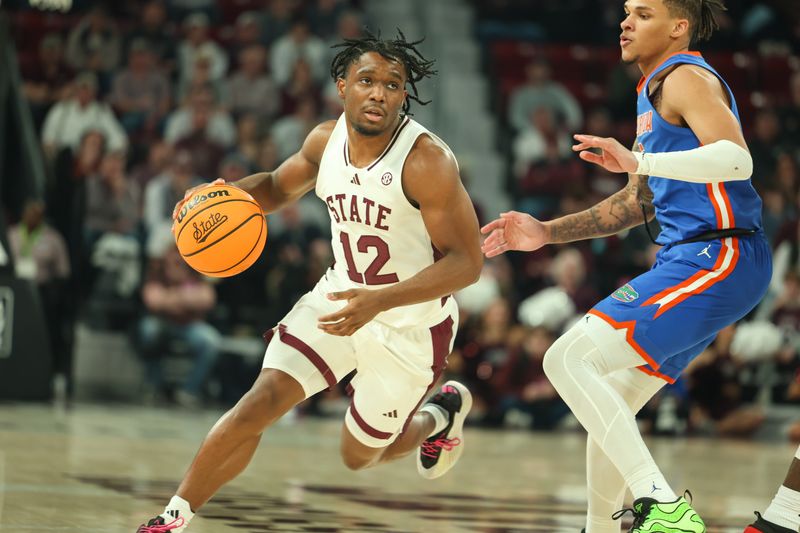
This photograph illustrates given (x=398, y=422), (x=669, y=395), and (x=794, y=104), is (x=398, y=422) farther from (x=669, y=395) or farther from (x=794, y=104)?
(x=794, y=104)

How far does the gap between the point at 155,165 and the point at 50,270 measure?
1571mm

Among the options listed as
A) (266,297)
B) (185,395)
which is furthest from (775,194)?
(185,395)

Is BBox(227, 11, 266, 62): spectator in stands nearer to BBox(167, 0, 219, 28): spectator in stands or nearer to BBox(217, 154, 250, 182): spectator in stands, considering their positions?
BBox(167, 0, 219, 28): spectator in stands

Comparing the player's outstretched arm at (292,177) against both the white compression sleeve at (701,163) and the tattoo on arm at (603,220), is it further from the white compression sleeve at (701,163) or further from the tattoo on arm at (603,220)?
the white compression sleeve at (701,163)

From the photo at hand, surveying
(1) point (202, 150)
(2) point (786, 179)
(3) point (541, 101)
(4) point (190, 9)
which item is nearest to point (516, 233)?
(1) point (202, 150)

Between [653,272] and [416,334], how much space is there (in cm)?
108

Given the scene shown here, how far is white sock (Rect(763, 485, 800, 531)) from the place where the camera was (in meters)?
4.67

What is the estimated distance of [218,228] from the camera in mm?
4840

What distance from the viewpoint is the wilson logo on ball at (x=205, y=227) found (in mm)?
4824

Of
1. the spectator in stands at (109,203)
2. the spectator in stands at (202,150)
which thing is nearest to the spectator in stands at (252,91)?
the spectator in stands at (202,150)

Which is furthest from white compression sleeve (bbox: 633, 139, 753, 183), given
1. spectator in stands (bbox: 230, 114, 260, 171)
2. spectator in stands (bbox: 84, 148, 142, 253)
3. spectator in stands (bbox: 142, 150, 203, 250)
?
spectator in stands (bbox: 230, 114, 260, 171)

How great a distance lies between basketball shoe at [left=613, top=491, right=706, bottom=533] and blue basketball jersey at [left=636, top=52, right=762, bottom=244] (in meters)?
1.00

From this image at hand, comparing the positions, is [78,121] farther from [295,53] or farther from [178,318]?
[295,53]

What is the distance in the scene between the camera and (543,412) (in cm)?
1191
